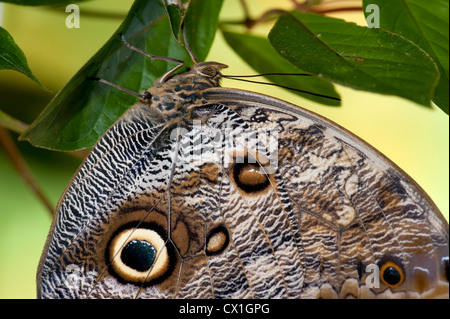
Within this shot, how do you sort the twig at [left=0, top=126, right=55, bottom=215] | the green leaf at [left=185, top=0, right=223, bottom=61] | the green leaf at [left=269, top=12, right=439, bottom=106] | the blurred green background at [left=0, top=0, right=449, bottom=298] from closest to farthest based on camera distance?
1. the green leaf at [left=269, top=12, right=439, bottom=106]
2. the green leaf at [left=185, top=0, right=223, bottom=61]
3. the twig at [left=0, top=126, right=55, bottom=215]
4. the blurred green background at [left=0, top=0, right=449, bottom=298]

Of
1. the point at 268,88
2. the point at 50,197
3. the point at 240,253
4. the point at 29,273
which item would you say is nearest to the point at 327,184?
the point at 240,253

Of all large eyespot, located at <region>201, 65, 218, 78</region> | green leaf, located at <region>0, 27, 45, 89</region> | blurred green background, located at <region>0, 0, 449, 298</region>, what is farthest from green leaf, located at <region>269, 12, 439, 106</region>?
blurred green background, located at <region>0, 0, 449, 298</region>

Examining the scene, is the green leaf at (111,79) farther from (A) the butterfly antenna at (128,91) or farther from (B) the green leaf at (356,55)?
(B) the green leaf at (356,55)

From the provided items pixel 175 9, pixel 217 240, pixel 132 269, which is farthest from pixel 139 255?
pixel 175 9

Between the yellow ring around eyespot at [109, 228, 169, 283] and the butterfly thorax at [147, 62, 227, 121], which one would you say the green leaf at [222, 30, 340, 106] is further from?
the yellow ring around eyespot at [109, 228, 169, 283]

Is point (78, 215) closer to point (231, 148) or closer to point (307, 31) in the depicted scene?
point (231, 148)

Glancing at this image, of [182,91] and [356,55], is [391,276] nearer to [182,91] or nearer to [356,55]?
[356,55]
